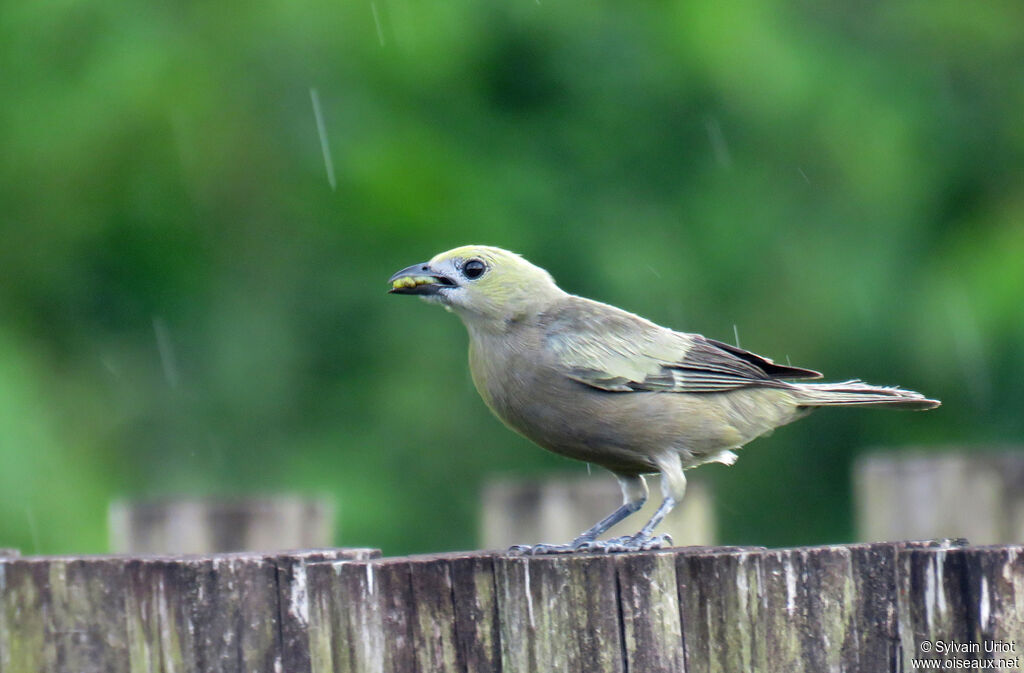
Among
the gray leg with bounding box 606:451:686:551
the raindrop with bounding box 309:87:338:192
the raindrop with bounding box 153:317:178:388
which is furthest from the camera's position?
the raindrop with bounding box 153:317:178:388

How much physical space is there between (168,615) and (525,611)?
0.87 m

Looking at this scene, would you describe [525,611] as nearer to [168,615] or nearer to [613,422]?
[168,615]

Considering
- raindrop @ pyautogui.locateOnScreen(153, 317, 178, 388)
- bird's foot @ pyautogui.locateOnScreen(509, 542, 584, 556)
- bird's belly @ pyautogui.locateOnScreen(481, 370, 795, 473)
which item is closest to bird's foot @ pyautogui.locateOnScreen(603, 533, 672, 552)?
bird's foot @ pyautogui.locateOnScreen(509, 542, 584, 556)

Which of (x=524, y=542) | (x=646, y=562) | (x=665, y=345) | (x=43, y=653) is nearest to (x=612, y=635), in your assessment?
(x=646, y=562)

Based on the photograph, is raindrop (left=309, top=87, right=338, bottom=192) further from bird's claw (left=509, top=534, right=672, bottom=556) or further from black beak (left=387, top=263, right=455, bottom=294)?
bird's claw (left=509, top=534, right=672, bottom=556)

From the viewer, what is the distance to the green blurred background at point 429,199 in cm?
821

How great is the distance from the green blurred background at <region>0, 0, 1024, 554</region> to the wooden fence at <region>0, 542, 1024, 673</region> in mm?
4711

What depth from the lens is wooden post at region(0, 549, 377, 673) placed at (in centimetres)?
312

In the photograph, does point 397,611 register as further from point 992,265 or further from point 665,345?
point 992,265

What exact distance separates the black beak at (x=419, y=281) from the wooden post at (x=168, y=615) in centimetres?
151

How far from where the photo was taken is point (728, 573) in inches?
114

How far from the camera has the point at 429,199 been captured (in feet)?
27.5

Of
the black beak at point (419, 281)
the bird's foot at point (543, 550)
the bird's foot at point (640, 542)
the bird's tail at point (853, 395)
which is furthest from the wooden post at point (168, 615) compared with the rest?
the bird's tail at point (853, 395)

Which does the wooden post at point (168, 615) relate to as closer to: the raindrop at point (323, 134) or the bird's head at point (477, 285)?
the bird's head at point (477, 285)
